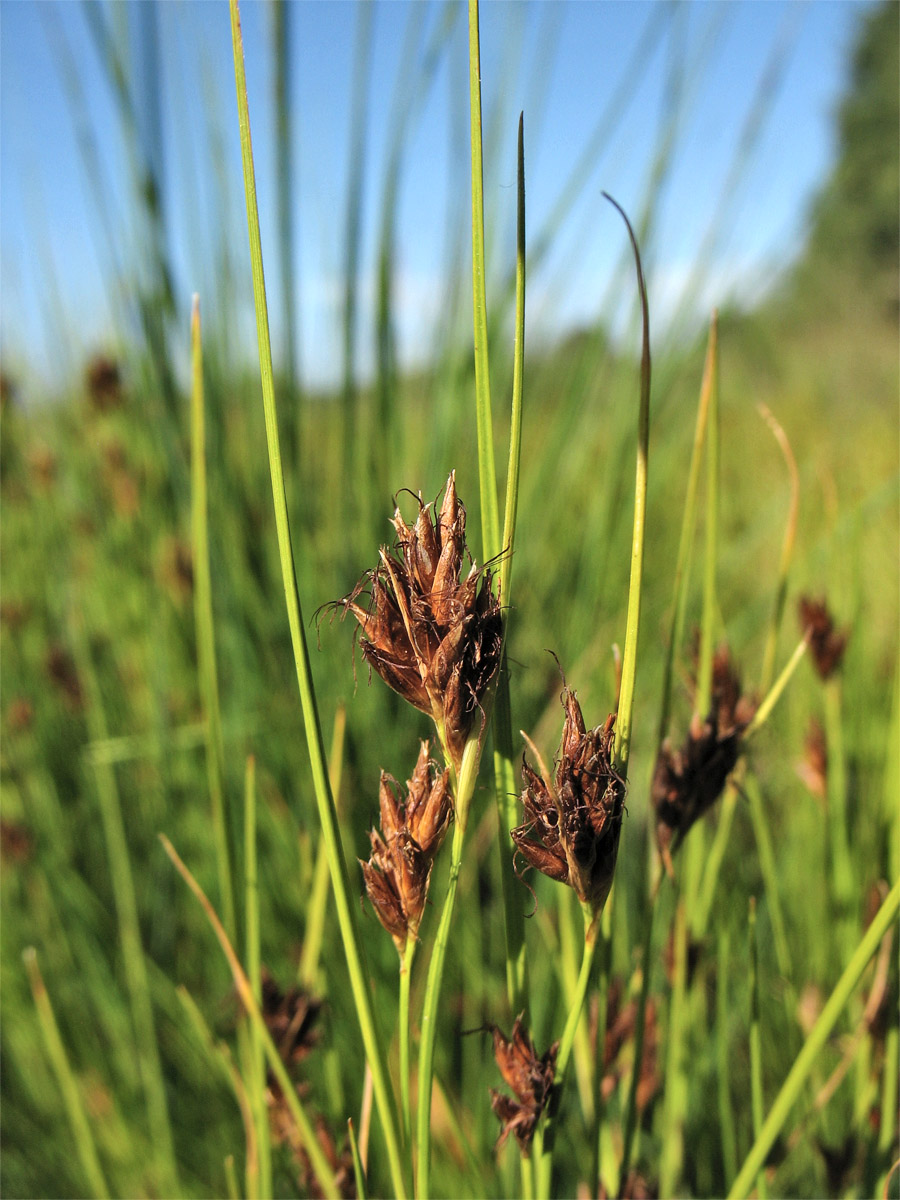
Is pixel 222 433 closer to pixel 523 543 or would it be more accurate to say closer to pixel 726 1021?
pixel 523 543

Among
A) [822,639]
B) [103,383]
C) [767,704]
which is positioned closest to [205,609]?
[767,704]

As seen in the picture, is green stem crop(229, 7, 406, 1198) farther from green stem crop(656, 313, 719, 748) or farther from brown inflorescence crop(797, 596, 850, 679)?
brown inflorescence crop(797, 596, 850, 679)

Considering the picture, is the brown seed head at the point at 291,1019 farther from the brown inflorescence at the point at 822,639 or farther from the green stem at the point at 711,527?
the brown inflorescence at the point at 822,639

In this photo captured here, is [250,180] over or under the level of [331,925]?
over

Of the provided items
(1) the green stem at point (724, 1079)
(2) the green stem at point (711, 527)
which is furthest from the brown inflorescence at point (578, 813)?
(1) the green stem at point (724, 1079)

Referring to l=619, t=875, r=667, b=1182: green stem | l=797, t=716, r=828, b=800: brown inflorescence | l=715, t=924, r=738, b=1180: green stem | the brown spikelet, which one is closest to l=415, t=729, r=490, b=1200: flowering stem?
l=619, t=875, r=667, b=1182: green stem

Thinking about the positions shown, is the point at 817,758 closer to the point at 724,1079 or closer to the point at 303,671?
the point at 724,1079

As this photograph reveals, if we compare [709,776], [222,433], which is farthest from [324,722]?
[709,776]

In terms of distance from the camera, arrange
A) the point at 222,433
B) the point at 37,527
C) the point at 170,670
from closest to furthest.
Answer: the point at 222,433 < the point at 170,670 < the point at 37,527
